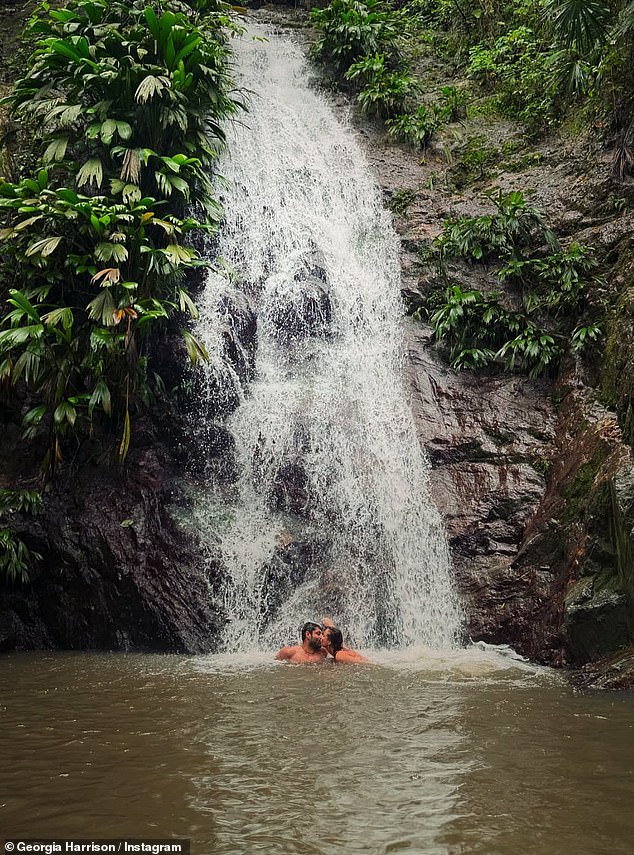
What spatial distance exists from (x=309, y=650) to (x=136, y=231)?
5.33 meters

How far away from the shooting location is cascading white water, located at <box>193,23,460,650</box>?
25.0 feet

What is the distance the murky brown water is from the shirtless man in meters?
0.64

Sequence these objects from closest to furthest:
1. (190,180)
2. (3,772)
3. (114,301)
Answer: (3,772) → (114,301) → (190,180)

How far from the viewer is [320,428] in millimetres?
9078

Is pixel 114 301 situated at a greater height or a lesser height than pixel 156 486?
greater

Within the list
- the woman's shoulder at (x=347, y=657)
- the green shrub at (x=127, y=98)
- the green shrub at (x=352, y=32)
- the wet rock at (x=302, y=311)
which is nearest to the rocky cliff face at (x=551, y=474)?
the wet rock at (x=302, y=311)

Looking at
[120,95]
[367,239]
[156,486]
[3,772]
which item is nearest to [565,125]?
[367,239]

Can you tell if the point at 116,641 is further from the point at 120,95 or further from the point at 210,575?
the point at 120,95

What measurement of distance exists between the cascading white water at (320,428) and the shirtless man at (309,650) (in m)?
0.87

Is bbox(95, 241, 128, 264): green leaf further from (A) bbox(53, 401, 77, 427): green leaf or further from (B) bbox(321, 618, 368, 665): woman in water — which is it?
(B) bbox(321, 618, 368, 665): woman in water

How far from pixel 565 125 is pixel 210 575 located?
10.3 meters

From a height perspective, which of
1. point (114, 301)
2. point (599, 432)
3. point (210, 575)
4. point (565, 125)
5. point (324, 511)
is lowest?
point (210, 575)

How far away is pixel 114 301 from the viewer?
26.9 ft

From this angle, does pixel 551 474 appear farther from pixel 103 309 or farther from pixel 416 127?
pixel 416 127
